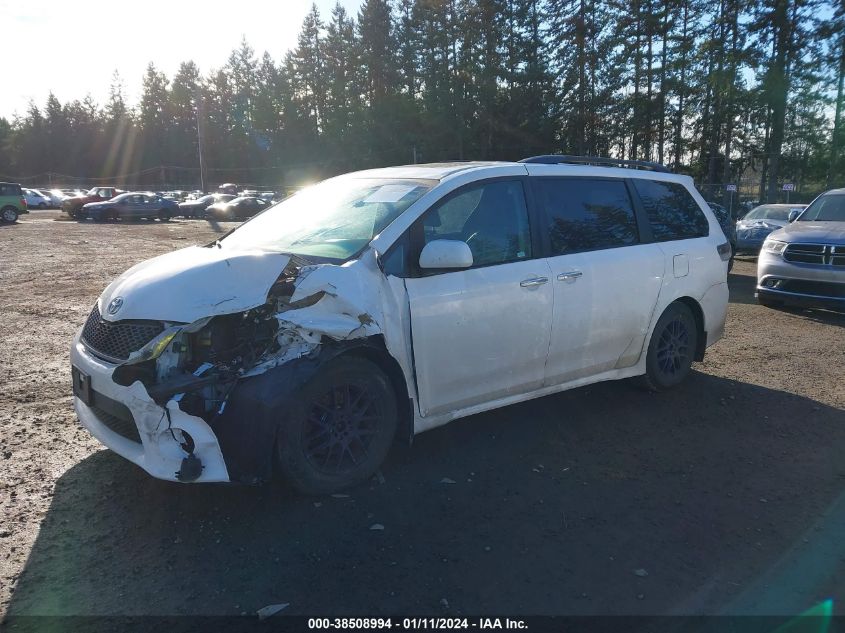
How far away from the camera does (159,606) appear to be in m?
2.77

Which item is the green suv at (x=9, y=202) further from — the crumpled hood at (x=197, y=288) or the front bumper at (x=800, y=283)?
the front bumper at (x=800, y=283)

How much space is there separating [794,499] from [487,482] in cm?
184

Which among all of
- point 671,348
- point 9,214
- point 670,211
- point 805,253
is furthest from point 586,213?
point 9,214

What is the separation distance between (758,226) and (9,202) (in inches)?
1292

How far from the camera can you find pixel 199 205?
40688 millimetres

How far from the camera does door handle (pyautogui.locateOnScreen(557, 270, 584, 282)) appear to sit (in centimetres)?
455

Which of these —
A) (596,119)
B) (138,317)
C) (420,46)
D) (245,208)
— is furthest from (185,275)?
(420,46)

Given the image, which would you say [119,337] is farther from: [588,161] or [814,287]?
[814,287]

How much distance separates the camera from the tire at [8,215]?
3139 centimetres

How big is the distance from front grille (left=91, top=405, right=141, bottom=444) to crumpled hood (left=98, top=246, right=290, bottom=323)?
1.76 ft

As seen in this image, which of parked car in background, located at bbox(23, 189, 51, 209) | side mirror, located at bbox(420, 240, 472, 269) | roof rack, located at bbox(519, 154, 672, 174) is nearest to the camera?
side mirror, located at bbox(420, 240, 472, 269)

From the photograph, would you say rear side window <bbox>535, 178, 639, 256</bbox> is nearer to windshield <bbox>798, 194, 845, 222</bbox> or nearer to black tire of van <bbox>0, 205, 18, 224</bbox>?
windshield <bbox>798, 194, 845, 222</bbox>

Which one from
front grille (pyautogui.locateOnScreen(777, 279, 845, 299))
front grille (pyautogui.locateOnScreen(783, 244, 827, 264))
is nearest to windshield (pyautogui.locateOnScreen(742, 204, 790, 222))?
front grille (pyautogui.locateOnScreen(783, 244, 827, 264))

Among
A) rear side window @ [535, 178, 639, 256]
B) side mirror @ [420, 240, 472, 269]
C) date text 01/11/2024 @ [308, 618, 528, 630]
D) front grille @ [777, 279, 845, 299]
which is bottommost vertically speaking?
date text 01/11/2024 @ [308, 618, 528, 630]
